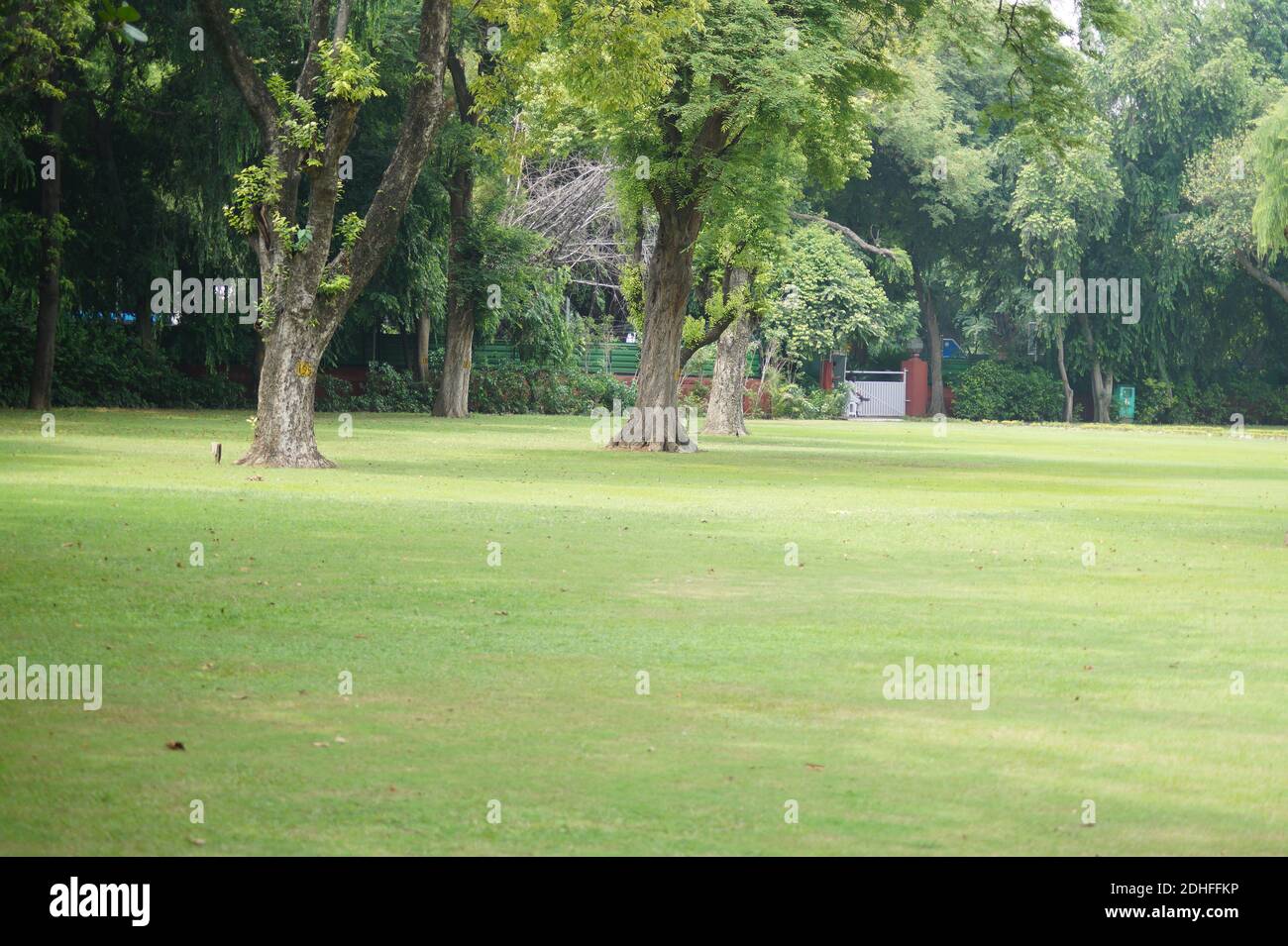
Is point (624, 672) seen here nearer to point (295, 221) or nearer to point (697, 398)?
point (295, 221)

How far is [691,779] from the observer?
25.9 ft

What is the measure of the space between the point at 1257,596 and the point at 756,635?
199 inches

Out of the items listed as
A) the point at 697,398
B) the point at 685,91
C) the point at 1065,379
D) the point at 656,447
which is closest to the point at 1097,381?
the point at 1065,379

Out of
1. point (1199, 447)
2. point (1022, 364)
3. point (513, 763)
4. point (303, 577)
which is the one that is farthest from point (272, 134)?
point (1022, 364)

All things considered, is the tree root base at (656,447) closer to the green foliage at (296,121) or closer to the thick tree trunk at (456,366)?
the green foliage at (296,121)

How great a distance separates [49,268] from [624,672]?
33034 millimetres

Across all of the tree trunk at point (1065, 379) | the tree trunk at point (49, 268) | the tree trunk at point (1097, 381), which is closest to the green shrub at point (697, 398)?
the tree trunk at point (1065, 379)

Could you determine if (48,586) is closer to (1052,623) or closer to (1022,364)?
(1052,623)

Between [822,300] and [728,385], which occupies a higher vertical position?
[822,300]

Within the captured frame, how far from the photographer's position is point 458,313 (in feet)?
165
